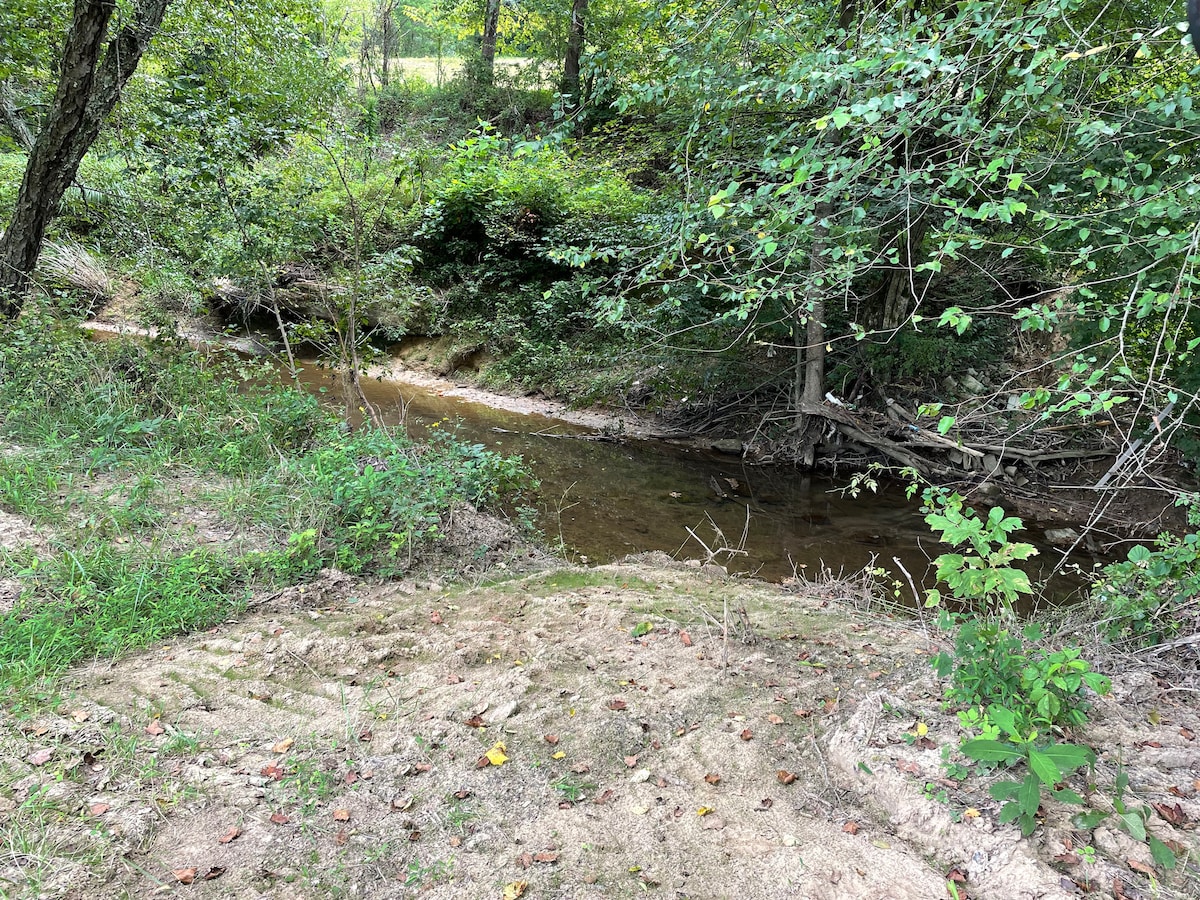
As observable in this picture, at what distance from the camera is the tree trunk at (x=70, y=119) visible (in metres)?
5.29

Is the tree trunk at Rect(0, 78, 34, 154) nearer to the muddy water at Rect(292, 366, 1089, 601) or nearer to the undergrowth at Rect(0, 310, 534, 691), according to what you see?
the undergrowth at Rect(0, 310, 534, 691)

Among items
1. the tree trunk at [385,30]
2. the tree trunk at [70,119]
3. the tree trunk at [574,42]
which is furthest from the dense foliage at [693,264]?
the tree trunk at [574,42]

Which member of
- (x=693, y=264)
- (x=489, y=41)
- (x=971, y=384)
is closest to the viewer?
(x=693, y=264)

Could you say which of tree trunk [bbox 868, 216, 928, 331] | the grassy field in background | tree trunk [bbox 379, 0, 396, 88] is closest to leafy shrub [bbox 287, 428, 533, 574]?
tree trunk [bbox 379, 0, 396, 88]

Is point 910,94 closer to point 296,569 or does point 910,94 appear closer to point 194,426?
point 296,569

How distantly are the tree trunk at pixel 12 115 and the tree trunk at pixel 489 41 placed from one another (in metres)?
13.3

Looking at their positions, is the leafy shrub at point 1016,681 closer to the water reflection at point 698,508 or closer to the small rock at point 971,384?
the water reflection at point 698,508

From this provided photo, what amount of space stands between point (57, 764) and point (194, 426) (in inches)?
156

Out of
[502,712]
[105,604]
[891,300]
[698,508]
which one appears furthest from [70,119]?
[891,300]

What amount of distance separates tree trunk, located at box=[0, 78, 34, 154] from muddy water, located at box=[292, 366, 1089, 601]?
12.9ft

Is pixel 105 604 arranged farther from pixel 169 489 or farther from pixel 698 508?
pixel 698 508

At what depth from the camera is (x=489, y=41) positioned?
58.6ft

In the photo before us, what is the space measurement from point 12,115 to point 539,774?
28.5ft

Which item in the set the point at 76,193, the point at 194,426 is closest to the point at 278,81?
the point at 76,193
